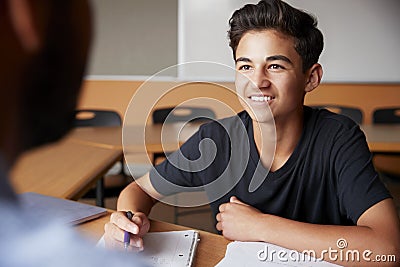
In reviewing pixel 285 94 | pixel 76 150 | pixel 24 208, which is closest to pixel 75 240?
pixel 24 208

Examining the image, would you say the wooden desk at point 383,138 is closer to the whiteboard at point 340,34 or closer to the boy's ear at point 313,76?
the whiteboard at point 340,34

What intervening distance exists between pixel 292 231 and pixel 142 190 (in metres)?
0.45

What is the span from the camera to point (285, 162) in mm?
1268

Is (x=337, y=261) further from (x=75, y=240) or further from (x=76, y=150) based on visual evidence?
(x=76, y=150)

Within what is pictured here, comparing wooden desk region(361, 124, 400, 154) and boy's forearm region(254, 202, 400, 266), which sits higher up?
boy's forearm region(254, 202, 400, 266)

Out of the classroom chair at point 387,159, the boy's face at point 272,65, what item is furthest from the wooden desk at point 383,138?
the boy's face at point 272,65

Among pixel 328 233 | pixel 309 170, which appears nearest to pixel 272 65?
pixel 309 170

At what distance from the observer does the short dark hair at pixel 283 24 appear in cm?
120

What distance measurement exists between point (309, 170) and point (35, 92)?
117 centimetres

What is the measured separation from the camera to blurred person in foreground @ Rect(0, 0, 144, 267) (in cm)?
14

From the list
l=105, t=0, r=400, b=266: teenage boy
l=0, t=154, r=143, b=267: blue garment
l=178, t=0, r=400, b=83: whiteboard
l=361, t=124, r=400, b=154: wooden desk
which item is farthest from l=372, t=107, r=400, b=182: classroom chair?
l=0, t=154, r=143, b=267: blue garment

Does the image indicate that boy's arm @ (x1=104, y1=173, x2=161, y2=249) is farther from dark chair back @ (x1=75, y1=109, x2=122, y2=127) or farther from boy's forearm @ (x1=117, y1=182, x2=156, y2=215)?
dark chair back @ (x1=75, y1=109, x2=122, y2=127)

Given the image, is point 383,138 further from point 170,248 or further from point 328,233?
point 170,248

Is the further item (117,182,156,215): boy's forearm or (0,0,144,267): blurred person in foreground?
(117,182,156,215): boy's forearm
